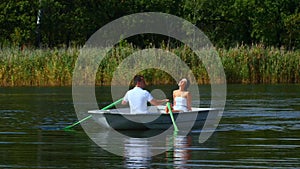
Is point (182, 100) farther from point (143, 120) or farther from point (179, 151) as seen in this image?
point (179, 151)

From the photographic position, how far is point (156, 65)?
1522 inches

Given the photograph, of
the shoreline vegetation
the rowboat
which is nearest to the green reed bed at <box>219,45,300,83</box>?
the shoreline vegetation

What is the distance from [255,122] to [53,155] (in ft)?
24.2

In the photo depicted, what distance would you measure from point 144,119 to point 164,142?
2059mm

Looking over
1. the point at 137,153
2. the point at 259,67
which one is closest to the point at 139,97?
the point at 137,153

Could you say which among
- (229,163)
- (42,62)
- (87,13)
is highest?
(87,13)

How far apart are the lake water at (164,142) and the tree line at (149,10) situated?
2810cm

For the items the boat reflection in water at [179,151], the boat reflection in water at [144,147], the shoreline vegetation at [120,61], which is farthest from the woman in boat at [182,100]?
the shoreline vegetation at [120,61]

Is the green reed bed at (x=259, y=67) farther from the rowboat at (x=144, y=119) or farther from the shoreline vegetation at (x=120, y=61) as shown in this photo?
the rowboat at (x=144, y=119)

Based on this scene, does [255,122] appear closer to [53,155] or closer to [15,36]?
[53,155]

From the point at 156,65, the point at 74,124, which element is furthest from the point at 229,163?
the point at 156,65

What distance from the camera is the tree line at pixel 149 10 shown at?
55312 millimetres

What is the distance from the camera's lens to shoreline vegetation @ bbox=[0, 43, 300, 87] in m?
38.6

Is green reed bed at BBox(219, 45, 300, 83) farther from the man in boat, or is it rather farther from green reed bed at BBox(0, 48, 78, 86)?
the man in boat
